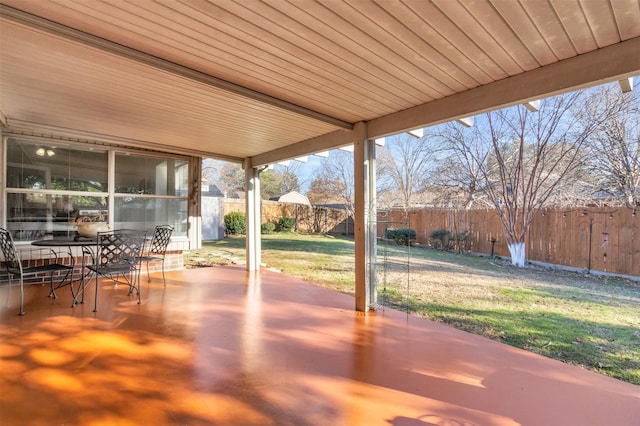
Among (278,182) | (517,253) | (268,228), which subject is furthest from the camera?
(278,182)

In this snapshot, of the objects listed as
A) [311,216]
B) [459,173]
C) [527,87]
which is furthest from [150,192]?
[311,216]

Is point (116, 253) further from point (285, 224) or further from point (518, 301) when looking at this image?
point (285, 224)

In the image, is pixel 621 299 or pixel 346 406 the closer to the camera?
pixel 346 406

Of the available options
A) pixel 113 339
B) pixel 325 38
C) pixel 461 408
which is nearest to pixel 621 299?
pixel 461 408

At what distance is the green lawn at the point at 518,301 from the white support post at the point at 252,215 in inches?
30.9

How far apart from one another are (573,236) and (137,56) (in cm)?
735

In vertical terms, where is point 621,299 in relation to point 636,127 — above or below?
below

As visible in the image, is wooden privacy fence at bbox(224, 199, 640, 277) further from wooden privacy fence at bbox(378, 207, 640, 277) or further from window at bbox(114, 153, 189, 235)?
window at bbox(114, 153, 189, 235)

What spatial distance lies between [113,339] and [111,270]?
1267mm

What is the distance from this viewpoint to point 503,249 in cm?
753

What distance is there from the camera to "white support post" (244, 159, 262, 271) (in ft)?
21.2

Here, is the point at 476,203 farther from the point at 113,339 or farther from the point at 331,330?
the point at 113,339

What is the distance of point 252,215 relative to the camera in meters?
6.59

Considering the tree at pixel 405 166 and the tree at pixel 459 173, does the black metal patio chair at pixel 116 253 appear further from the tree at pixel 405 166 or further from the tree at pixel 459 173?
the tree at pixel 405 166
